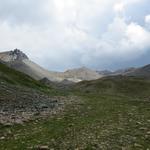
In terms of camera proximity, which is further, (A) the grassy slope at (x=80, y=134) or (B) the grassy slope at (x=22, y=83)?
(B) the grassy slope at (x=22, y=83)

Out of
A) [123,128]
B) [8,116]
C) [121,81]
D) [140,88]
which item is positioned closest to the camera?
[123,128]

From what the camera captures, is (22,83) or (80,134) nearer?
(80,134)

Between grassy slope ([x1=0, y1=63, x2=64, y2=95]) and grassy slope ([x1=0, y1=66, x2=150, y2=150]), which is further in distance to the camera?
grassy slope ([x1=0, y1=63, x2=64, y2=95])

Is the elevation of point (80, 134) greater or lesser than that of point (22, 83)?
lesser

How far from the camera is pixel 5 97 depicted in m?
38.8

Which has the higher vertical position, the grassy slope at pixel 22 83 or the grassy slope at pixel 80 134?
the grassy slope at pixel 22 83

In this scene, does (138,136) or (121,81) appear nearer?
(138,136)

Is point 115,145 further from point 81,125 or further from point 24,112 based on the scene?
point 24,112

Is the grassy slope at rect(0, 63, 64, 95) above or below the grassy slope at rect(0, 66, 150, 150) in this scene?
above

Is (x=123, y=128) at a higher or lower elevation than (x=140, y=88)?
lower

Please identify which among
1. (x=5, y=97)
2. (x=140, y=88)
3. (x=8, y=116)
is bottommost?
(x=8, y=116)

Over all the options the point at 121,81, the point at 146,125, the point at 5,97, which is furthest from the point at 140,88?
the point at 146,125

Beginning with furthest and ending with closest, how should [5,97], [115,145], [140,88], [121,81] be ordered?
[121,81] → [140,88] → [5,97] → [115,145]

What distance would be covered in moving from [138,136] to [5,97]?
20964 mm
